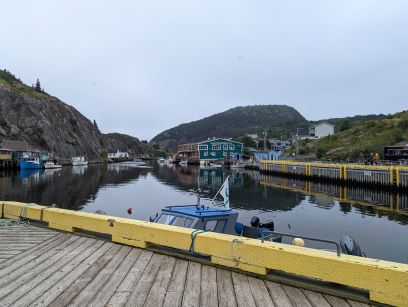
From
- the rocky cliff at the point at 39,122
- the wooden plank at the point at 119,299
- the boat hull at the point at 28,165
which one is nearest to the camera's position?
the wooden plank at the point at 119,299

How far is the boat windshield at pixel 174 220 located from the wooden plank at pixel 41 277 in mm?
4335

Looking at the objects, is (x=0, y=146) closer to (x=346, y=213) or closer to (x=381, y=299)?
(x=346, y=213)

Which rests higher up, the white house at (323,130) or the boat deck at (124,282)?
the white house at (323,130)

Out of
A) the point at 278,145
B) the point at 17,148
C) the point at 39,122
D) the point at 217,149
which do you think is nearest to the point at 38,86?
the point at 39,122

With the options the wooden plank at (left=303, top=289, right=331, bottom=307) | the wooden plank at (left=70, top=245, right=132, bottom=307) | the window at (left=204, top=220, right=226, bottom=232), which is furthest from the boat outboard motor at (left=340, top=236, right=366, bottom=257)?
the wooden plank at (left=70, top=245, right=132, bottom=307)

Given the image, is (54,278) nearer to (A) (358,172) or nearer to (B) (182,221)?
(B) (182,221)

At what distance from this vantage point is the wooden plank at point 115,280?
566cm

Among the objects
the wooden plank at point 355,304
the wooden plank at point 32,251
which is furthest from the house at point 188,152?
the wooden plank at point 355,304

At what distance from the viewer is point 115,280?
21.3ft

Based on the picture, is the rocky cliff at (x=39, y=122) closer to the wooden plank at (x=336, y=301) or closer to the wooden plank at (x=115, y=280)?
the wooden plank at (x=115, y=280)

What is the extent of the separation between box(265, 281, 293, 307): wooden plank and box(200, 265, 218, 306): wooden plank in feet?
3.31

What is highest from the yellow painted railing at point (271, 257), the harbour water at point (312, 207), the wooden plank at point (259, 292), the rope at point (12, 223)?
the yellow painted railing at point (271, 257)

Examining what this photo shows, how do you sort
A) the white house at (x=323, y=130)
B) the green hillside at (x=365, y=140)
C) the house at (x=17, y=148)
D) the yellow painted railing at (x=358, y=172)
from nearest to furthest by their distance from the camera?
the yellow painted railing at (x=358, y=172), the green hillside at (x=365, y=140), the house at (x=17, y=148), the white house at (x=323, y=130)

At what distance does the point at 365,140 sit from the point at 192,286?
86.6m
